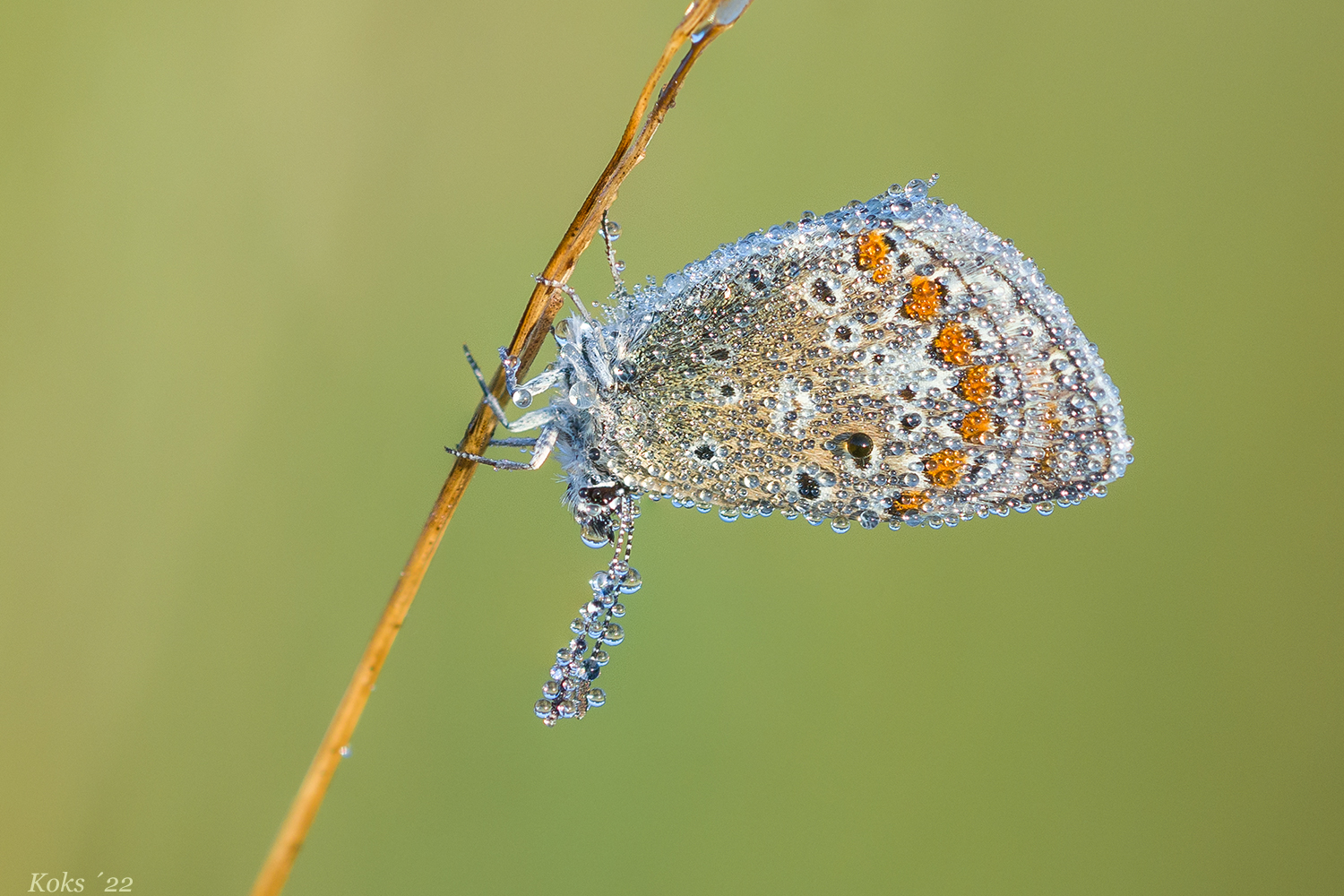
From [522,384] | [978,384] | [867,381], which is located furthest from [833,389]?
[522,384]

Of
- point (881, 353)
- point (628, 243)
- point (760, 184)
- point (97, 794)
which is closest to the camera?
point (881, 353)

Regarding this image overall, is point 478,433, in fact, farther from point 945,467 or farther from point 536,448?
point 945,467

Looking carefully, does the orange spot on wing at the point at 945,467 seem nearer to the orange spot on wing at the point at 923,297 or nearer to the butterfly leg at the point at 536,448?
the orange spot on wing at the point at 923,297

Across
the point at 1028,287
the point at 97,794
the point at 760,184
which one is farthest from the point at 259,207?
the point at 1028,287

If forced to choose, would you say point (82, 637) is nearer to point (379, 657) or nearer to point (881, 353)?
point (379, 657)

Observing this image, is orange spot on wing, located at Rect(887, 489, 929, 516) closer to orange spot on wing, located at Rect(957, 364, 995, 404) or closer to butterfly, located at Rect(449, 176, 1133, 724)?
butterfly, located at Rect(449, 176, 1133, 724)

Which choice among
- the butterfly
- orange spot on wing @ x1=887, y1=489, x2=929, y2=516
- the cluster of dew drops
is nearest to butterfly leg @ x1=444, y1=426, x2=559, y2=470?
the butterfly

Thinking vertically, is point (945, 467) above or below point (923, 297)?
below

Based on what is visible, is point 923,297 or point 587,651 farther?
point 587,651
